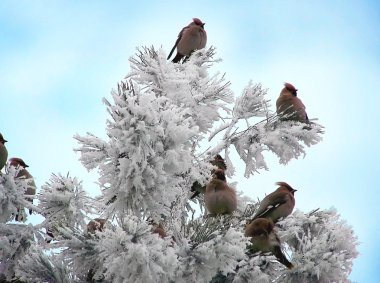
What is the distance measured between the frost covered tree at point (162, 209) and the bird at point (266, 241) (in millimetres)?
63

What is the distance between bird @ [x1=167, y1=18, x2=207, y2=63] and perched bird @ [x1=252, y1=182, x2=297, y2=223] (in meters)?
2.73

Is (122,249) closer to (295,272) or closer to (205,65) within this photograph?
(295,272)

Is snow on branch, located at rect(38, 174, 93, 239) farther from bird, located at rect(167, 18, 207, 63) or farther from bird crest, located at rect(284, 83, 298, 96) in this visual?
bird, located at rect(167, 18, 207, 63)

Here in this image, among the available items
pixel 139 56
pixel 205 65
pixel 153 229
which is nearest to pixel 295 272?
pixel 153 229

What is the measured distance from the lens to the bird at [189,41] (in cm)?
830

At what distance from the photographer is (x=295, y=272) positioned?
5098 mm

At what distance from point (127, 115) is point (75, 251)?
102 centimetres

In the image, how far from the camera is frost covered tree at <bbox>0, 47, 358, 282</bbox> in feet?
13.8

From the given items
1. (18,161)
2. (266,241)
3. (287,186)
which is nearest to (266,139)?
(287,186)

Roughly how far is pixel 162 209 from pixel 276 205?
71.1 inches

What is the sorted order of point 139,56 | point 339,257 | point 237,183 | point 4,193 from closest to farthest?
point 339,257 → point 4,193 → point 139,56 → point 237,183

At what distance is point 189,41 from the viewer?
830 cm

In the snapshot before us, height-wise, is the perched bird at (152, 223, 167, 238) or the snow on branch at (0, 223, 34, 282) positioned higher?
the perched bird at (152, 223, 167, 238)

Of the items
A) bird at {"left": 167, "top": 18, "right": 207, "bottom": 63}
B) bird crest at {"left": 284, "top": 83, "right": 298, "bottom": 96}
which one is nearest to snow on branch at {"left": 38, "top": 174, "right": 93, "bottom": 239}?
bird crest at {"left": 284, "top": 83, "right": 298, "bottom": 96}
